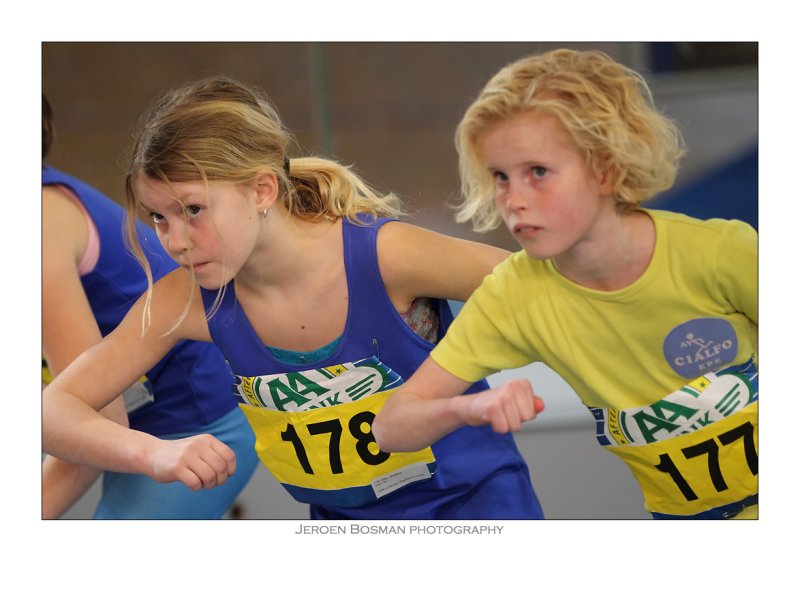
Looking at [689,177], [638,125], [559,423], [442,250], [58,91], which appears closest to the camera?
[638,125]

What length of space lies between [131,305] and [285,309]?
0.75ft

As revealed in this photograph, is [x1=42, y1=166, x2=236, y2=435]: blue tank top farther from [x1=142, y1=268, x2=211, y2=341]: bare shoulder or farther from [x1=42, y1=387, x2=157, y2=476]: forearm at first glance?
[x1=42, y1=387, x2=157, y2=476]: forearm

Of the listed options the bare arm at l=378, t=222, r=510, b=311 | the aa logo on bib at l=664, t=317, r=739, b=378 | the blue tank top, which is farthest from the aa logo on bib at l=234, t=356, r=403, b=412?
the aa logo on bib at l=664, t=317, r=739, b=378

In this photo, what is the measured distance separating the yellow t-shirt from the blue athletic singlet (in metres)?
0.13

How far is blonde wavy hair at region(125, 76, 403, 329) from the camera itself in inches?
44.8

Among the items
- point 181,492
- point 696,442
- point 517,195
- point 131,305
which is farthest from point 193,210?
point 696,442

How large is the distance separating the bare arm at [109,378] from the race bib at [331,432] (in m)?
0.10

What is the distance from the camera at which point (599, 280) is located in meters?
1.09

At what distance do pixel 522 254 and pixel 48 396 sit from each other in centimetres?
57

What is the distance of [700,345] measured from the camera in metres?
1.10

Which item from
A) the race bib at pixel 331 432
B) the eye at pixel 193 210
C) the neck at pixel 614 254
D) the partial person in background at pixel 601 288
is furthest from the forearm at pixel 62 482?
the neck at pixel 614 254

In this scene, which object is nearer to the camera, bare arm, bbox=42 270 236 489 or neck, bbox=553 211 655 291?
neck, bbox=553 211 655 291
